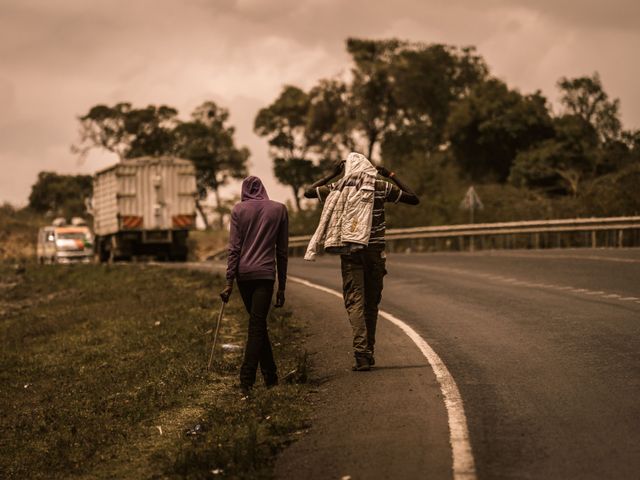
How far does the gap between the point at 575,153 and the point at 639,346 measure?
43416 millimetres

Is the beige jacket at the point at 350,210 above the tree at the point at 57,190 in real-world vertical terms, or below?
below

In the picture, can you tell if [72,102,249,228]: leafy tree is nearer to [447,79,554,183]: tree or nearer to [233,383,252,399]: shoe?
[447,79,554,183]: tree

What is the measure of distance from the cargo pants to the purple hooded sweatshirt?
0.81 meters

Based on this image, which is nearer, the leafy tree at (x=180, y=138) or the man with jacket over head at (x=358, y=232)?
the man with jacket over head at (x=358, y=232)

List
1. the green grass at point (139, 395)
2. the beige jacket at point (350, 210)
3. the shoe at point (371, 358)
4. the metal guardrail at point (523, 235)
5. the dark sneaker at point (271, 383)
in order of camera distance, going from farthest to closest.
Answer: the metal guardrail at point (523, 235), the shoe at point (371, 358), the beige jacket at point (350, 210), the dark sneaker at point (271, 383), the green grass at point (139, 395)

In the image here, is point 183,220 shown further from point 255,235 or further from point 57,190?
point 57,190

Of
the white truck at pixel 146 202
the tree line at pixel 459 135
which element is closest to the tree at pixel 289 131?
the tree line at pixel 459 135

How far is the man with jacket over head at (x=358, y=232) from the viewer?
11.0 meters

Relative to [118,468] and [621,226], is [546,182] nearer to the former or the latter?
[621,226]

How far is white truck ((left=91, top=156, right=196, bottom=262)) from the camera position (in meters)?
40.2

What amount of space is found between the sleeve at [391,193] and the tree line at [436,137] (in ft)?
88.6

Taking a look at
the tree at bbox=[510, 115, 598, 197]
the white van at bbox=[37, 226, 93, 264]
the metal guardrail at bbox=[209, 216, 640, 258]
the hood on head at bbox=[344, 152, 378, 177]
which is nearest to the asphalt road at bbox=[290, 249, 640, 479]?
the hood on head at bbox=[344, 152, 378, 177]

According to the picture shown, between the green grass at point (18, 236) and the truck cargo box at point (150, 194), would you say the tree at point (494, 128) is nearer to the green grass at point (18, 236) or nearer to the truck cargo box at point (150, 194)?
Answer: the truck cargo box at point (150, 194)

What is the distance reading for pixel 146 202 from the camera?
4056cm
